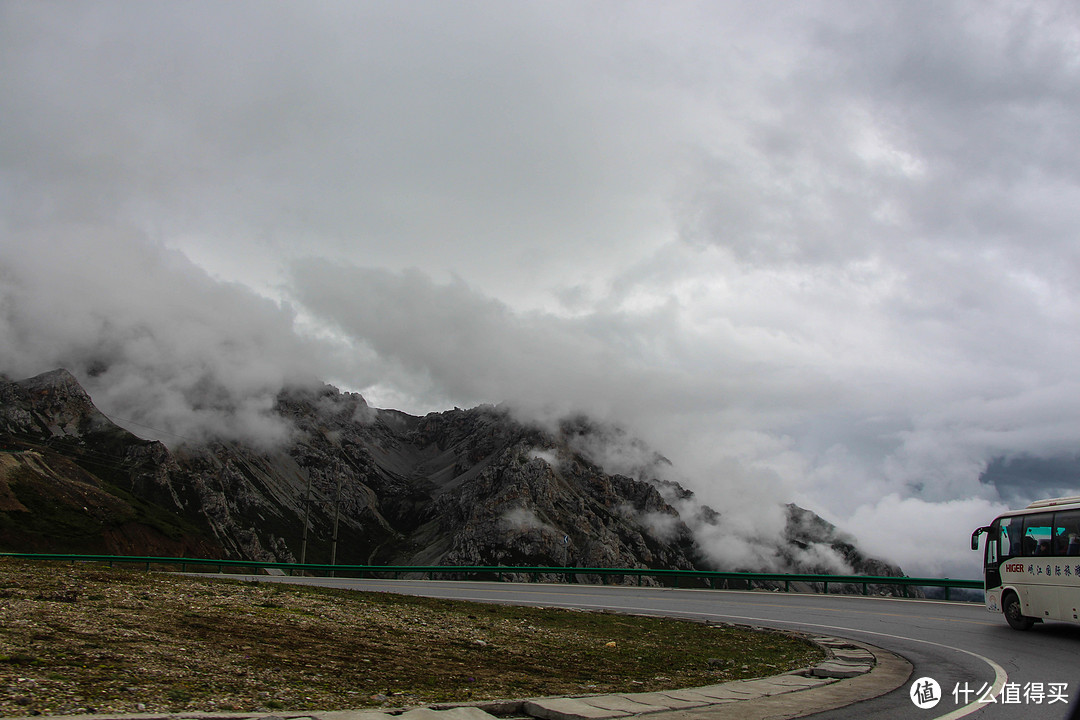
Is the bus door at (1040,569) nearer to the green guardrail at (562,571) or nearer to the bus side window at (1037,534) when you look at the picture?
the bus side window at (1037,534)

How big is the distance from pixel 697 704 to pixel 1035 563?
17.1 m

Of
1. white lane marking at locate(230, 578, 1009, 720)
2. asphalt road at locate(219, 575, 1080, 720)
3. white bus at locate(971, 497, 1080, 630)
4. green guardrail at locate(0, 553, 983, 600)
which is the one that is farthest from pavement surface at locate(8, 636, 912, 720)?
green guardrail at locate(0, 553, 983, 600)

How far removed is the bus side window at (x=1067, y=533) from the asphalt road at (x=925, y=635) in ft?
8.18

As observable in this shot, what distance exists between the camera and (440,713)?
8320mm

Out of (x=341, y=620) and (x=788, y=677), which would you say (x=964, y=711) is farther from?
(x=341, y=620)

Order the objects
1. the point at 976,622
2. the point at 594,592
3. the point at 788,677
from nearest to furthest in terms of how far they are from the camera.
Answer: the point at 788,677 < the point at 976,622 < the point at 594,592

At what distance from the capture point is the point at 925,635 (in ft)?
69.3

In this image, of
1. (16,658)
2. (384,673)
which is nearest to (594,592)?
(384,673)

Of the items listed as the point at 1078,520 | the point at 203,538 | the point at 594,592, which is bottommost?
the point at 203,538

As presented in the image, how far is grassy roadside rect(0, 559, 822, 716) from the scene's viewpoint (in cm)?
827

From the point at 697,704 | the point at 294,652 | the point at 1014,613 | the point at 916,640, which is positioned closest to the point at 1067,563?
the point at 1014,613

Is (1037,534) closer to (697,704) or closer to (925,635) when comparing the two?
(925,635)

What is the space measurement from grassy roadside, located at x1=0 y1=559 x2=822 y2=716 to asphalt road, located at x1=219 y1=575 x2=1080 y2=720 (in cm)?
301

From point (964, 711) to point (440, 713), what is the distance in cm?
787
